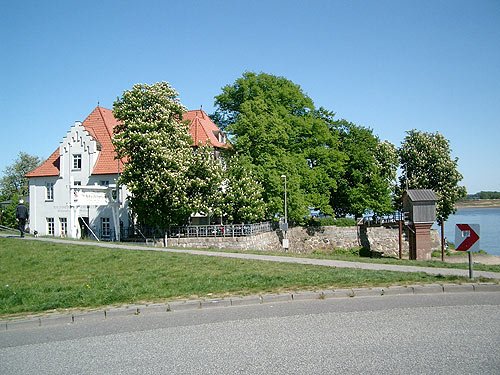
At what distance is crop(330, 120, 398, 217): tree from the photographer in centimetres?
5103

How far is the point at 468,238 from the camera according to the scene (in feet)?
41.0

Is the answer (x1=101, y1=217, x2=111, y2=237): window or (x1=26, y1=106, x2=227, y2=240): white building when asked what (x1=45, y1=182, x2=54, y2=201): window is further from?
(x1=101, y1=217, x2=111, y2=237): window

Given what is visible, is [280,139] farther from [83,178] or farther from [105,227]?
[83,178]

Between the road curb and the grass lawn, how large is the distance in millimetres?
594

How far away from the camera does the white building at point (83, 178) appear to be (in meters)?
41.7

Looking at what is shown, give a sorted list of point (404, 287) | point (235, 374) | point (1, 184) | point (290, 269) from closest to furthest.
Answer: point (235, 374), point (404, 287), point (290, 269), point (1, 184)

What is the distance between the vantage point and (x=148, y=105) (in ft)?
117

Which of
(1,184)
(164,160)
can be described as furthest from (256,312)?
(1,184)

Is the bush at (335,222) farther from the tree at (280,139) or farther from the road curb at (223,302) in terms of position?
the road curb at (223,302)

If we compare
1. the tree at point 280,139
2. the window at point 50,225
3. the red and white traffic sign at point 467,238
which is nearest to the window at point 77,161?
the window at point 50,225

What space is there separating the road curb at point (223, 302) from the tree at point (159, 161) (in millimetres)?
23115

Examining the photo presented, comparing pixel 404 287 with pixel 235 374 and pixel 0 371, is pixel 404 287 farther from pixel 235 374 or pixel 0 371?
pixel 0 371

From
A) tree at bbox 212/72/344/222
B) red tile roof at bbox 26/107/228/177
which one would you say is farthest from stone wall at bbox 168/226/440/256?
red tile roof at bbox 26/107/228/177

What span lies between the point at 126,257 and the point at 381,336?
12.8 m
